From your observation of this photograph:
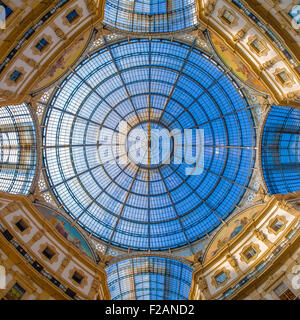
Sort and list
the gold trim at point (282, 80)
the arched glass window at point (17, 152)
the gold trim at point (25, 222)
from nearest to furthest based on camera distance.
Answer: the gold trim at point (282, 80) → the gold trim at point (25, 222) → the arched glass window at point (17, 152)

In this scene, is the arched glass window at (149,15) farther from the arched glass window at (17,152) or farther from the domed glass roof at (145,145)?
the arched glass window at (17,152)

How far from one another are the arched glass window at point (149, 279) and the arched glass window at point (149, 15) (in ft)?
81.1

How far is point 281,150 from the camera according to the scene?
30922 millimetres

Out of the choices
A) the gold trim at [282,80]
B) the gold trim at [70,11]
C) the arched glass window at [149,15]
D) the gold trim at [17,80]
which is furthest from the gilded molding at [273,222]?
the gold trim at [17,80]

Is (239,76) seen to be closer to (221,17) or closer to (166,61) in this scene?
(221,17)

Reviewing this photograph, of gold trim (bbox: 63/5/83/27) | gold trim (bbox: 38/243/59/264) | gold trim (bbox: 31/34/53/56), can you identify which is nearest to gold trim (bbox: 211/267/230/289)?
gold trim (bbox: 38/243/59/264)

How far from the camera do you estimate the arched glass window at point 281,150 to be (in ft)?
97.5

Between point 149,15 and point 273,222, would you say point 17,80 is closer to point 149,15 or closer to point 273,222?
point 149,15

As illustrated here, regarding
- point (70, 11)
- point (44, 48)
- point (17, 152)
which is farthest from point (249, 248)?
point (70, 11)

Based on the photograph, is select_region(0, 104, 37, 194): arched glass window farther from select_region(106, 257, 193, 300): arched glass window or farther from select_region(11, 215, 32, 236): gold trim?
select_region(106, 257, 193, 300): arched glass window

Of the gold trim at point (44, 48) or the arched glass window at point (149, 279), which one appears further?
the arched glass window at point (149, 279)

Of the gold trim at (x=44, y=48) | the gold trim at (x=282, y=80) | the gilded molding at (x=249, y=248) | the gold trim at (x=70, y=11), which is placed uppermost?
the gold trim at (x=70, y=11)

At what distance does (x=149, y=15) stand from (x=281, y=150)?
19.7m
